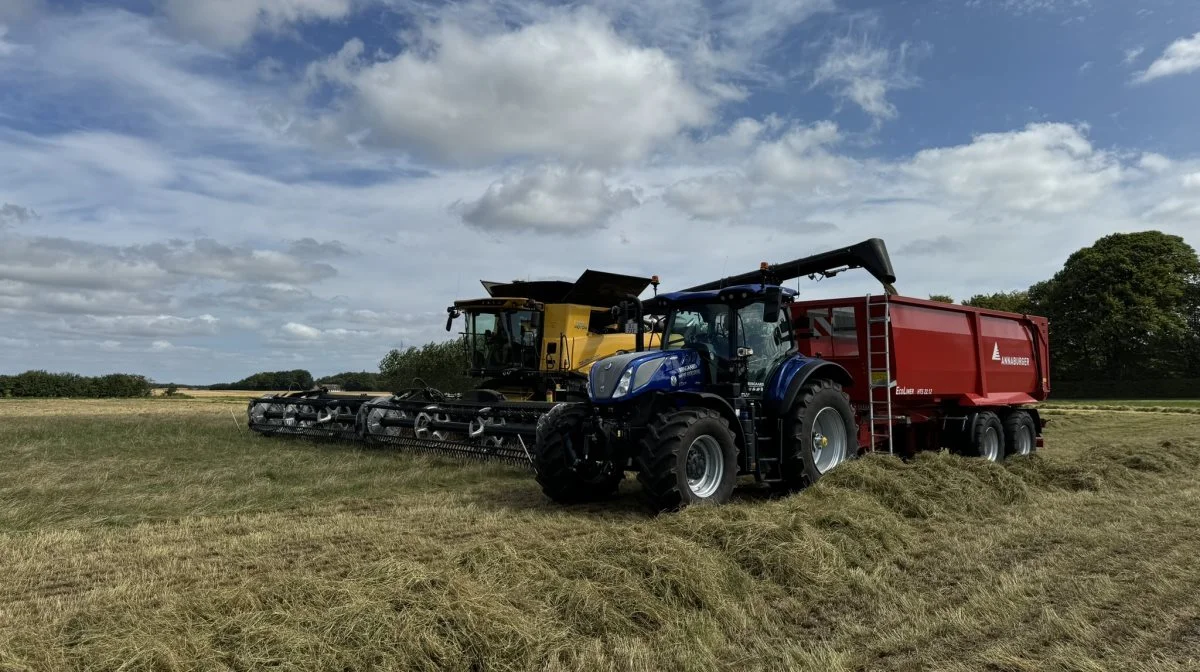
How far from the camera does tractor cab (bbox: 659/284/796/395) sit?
7.53m

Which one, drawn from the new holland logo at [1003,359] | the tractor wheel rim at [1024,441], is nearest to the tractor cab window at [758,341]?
the new holland logo at [1003,359]

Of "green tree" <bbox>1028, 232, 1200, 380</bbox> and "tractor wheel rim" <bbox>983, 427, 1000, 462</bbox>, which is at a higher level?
"green tree" <bbox>1028, 232, 1200, 380</bbox>

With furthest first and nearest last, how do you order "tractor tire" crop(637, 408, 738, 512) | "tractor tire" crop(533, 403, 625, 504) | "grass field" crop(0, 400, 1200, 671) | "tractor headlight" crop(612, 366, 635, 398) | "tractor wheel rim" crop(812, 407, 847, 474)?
"tractor wheel rim" crop(812, 407, 847, 474)
"tractor tire" crop(533, 403, 625, 504)
"tractor headlight" crop(612, 366, 635, 398)
"tractor tire" crop(637, 408, 738, 512)
"grass field" crop(0, 400, 1200, 671)

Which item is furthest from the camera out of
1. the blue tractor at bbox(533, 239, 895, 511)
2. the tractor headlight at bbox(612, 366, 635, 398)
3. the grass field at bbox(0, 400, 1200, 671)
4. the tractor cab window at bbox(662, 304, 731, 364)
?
the tractor cab window at bbox(662, 304, 731, 364)

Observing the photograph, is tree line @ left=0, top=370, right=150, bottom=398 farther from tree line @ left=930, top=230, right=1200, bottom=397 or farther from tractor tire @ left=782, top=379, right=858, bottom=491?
tree line @ left=930, top=230, right=1200, bottom=397

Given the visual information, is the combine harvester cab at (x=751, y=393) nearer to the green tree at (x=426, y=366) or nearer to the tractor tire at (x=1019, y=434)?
the tractor tire at (x=1019, y=434)

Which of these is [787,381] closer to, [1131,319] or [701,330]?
[701,330]

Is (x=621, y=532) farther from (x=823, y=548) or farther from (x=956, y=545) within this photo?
(x=956, y=545)

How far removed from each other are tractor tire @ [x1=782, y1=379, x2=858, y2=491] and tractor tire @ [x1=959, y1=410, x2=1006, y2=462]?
368 centimetres

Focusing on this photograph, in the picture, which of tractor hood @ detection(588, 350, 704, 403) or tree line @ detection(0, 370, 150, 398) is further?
tree line @ detection(0, 370, 150, 398)

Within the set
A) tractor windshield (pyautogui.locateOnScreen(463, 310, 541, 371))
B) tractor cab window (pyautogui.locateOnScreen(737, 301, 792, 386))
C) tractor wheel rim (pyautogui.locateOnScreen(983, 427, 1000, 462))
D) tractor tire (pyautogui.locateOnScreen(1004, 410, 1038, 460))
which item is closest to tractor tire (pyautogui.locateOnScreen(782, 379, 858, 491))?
tractor cab window (pyautogui.locateOnScreen(737, 301, 792, 386))

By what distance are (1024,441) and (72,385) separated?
49513 mm

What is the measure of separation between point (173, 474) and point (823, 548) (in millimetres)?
8227

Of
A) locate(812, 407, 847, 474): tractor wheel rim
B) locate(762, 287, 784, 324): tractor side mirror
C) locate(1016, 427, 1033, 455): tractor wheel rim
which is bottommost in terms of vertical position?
locate(1016, 427, 1033, 455): tractor wheel rim
